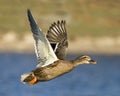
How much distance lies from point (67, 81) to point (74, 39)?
1294 cm

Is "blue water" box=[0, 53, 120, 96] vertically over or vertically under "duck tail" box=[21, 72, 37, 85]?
under

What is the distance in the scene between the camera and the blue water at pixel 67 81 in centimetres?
2474

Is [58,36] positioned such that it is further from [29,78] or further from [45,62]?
[29,78]

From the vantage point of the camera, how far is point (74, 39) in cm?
4369

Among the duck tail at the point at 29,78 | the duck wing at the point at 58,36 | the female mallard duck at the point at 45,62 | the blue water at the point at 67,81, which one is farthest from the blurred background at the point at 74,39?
the duck tail at the point at 29,78

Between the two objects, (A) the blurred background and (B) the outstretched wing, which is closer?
(B) the outstretched wing

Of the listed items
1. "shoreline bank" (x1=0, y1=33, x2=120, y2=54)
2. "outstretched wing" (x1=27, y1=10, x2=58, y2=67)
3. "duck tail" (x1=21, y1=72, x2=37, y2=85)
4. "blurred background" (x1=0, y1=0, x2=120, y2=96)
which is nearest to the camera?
"outstretched wing" (x1=27, y1=10, x2=58, y2=67)

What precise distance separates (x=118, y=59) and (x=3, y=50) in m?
6.28

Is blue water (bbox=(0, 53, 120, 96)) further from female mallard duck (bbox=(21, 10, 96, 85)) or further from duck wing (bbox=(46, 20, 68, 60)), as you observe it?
female mallard duck (bbox=(21, 10, 96, 85))

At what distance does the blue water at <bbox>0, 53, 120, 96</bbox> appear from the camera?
2474 centimetres

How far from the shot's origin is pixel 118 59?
43.5 m

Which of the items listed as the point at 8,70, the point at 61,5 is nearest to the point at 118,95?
the point at 8,70

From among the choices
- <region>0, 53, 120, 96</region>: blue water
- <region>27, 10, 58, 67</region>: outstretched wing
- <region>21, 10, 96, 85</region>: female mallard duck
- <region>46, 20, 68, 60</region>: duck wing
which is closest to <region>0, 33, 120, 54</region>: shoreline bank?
<region>0, 53, 120, 96</region>: blue water

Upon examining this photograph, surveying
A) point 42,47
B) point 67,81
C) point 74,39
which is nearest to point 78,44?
point 74,39
